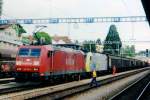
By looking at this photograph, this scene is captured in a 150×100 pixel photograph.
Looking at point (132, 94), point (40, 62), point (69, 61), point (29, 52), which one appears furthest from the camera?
point (69, 61)

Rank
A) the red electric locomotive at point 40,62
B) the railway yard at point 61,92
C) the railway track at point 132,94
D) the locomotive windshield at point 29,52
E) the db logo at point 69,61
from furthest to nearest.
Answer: the db logo at point 69,61, the locomotive windshield at point 29,52, the red electric locomotive at point 40,62, the railway track at point 132,94, the railway yard at point 61,92

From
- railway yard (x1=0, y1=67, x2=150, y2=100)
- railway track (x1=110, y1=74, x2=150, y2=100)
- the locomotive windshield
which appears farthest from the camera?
the locomotive windshield

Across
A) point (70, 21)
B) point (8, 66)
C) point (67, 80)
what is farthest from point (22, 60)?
point (70, 21)

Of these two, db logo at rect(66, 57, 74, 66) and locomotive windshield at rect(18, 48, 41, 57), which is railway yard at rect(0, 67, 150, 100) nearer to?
locomotive windshield at rect(18, 48, 41, 57)

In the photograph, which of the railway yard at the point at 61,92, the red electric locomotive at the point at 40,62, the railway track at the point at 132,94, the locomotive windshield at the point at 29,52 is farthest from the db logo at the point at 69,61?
the railway track at the point at 132,94

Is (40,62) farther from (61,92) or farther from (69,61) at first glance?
(69,61)

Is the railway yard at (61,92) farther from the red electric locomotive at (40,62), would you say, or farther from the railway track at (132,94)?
the red electric locomotive at (40,62)

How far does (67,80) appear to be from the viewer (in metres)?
35.7

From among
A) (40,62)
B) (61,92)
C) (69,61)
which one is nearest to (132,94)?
(61,92)

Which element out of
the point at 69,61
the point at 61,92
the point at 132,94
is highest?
the point at 69,61

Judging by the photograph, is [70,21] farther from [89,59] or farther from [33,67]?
[33,67]

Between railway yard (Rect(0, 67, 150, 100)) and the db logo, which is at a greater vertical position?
the db logo

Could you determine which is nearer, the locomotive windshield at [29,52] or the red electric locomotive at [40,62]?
the red electric locomotive at [40,62]

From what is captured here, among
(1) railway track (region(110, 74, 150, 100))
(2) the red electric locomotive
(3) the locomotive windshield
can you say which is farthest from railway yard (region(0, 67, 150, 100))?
(3) the locomotive windshield
